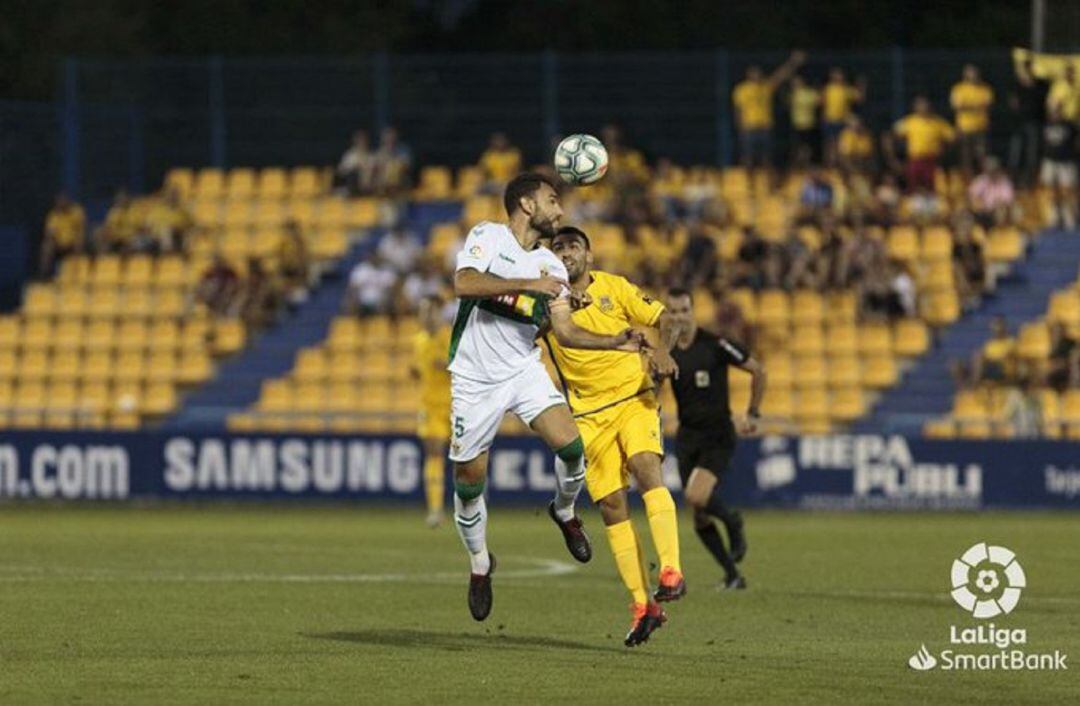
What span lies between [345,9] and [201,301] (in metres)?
21.5

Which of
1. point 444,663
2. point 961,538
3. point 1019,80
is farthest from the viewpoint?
point 1019,80

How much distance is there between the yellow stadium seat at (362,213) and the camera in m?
41.2

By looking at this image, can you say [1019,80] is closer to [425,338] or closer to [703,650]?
[425,338]

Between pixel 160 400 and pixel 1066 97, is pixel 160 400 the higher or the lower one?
the lower one

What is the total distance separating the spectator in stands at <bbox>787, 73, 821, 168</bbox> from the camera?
39.0 metres

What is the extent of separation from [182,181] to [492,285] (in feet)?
94.4

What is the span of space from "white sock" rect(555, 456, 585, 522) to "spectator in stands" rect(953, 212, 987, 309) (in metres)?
21.5

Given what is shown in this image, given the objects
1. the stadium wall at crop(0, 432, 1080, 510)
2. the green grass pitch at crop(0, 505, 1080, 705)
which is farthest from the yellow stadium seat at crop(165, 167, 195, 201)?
the green grass pitch at crop(0, 505, 1080, 705)

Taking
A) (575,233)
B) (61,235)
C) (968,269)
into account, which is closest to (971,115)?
(968,269)

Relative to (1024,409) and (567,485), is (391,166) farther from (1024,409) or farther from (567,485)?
(567,485)

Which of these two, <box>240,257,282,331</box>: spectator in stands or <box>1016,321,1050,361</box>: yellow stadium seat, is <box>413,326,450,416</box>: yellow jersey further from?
<box>240,257,282,331</box>: spectator in stands

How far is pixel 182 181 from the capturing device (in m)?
42.2

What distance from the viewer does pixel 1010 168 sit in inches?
1518

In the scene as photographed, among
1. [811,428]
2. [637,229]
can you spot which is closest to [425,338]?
[811,428]
